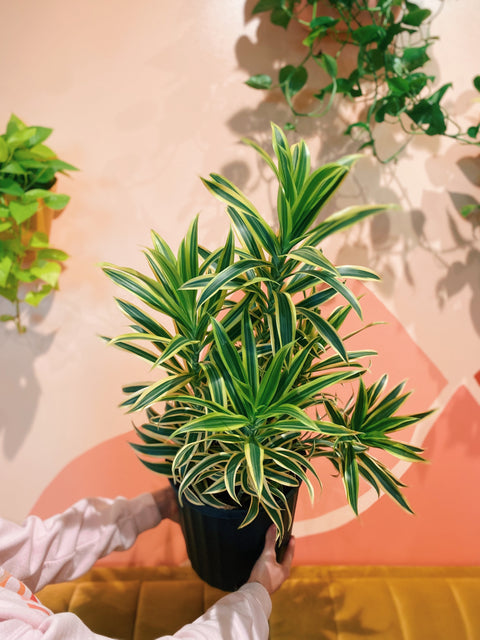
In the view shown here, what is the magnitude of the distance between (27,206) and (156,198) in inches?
16.4

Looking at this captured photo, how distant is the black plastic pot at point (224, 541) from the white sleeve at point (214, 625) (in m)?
0.09

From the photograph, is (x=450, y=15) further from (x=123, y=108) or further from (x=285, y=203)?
(x=285, y=203)

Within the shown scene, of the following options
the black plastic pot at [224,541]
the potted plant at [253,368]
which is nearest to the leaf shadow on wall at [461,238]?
the potted plant at [253,368]

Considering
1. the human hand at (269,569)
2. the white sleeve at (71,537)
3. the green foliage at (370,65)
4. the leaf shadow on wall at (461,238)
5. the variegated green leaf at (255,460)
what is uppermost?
the green foliage at (370,65)

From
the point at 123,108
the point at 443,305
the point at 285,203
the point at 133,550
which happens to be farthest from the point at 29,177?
the point at 443,305

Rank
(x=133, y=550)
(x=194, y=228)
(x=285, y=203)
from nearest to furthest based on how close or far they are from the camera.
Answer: (x=285, y=203) < (x=194, y=228) < (x=133, y=550)

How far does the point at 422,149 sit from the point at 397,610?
1.42 metres

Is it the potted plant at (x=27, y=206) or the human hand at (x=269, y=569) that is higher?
the potted plant at (x=27, y=206)

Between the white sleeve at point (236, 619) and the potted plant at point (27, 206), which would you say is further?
the potted plant at point (27, 206)

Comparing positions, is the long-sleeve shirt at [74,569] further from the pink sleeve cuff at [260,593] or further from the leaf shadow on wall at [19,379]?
the leaf shadow on wall at [19,379]

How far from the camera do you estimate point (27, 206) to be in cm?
154

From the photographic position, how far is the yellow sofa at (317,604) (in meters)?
1.46

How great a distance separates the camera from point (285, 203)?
1.03 meters

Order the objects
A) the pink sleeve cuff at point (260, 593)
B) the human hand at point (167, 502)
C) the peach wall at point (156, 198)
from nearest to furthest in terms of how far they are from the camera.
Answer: the pink sleeve cuff at point (260, 593) → the human hand at point (167, 502) → the peach wall at point (156, 198)
